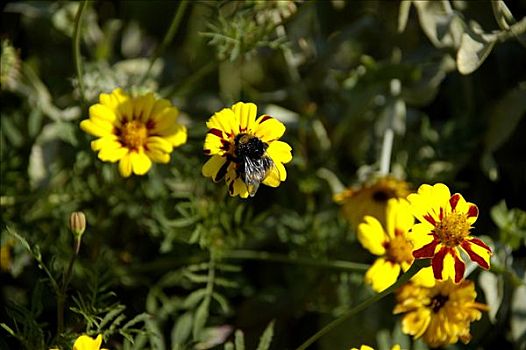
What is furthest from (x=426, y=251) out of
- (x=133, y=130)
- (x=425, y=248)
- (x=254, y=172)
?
(x=133, y=130)

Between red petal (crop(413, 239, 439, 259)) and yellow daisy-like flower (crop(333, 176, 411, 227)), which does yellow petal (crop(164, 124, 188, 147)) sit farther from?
red petal (crop(413, 239, 439, 259))

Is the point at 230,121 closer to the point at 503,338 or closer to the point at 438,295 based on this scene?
the point at 438,295

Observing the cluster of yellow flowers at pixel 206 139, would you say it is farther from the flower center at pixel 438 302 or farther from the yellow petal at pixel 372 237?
the flower center at pixel 438 302

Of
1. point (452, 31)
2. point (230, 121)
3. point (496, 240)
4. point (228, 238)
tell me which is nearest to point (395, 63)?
point (452, 31)

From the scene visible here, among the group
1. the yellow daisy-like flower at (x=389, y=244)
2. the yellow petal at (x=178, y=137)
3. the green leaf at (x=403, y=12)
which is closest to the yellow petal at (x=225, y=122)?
the yellow petal at (x=178, y=137)

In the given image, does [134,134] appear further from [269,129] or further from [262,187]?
[262,187]

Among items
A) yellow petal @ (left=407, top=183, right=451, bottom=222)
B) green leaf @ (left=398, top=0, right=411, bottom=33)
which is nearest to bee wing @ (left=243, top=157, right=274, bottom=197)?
yellow petal @ (left=407, top=183, right=451, bottom=222)
